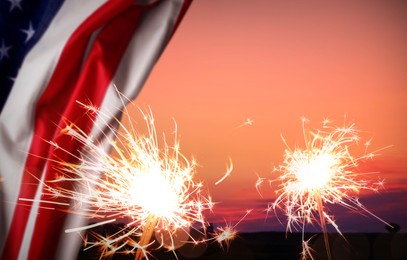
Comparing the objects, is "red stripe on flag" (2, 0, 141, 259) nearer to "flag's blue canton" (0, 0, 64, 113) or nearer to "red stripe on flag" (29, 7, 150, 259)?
"red stripe on flag" (29, 7, 150, 259)

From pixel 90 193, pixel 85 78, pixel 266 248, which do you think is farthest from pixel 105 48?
pixel 266 248

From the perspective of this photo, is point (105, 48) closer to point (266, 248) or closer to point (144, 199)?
point (144, 199)

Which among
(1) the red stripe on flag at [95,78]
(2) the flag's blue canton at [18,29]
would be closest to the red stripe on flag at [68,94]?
(1) the red stripe on flag at [95,78]

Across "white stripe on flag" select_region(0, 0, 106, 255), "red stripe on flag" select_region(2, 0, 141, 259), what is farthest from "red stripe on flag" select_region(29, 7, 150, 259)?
"white stripe on flag" select_region(0, 0, 106, 255)

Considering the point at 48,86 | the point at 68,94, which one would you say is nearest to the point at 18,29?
the point at 48,86

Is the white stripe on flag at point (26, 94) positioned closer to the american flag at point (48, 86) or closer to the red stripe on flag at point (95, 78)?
the american flag at point (48, 86)

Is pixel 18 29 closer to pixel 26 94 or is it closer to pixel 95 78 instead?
pixel 26 94
